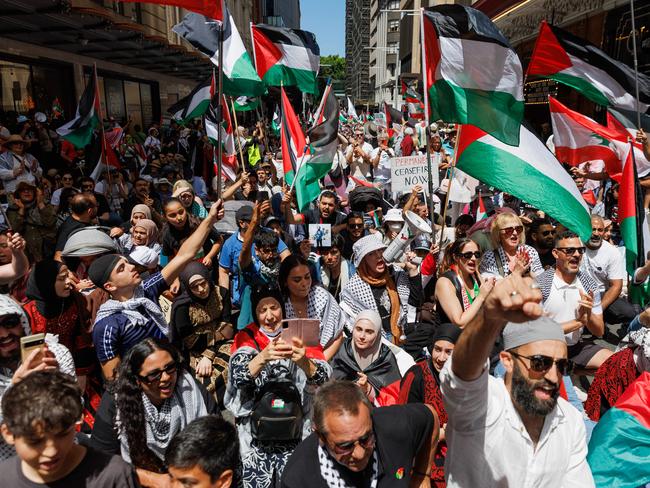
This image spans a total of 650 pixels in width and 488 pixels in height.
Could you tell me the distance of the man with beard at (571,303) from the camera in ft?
11.9

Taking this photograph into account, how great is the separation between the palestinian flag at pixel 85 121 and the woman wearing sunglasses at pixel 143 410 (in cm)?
600

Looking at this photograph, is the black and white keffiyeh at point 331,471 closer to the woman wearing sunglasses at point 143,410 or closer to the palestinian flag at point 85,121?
the woman wearing sunglasses at point 143,410

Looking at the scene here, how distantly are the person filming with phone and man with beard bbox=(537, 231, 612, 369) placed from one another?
191cm

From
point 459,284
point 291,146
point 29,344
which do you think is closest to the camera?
point 29,344

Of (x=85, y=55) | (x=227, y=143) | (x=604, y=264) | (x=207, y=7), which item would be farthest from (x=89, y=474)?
(x=85, y=55)

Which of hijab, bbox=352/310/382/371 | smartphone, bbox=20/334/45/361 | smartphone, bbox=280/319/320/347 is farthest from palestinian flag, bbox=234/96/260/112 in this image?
smartphone, bbox=20/334/45/361

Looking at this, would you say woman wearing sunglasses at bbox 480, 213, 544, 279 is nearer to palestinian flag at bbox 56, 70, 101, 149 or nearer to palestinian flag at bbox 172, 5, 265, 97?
palestinian flag at bbox 172, 5, 265, 97

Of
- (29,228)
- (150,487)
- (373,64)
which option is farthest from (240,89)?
(373,64)

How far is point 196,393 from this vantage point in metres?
2.57

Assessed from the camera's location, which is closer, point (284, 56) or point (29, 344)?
point (29, 344)

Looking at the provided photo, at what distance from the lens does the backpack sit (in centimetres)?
254

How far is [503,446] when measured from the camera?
197 cm

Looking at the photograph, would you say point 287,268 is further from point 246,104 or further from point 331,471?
point 246,104

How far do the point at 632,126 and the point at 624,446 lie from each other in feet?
12.3
